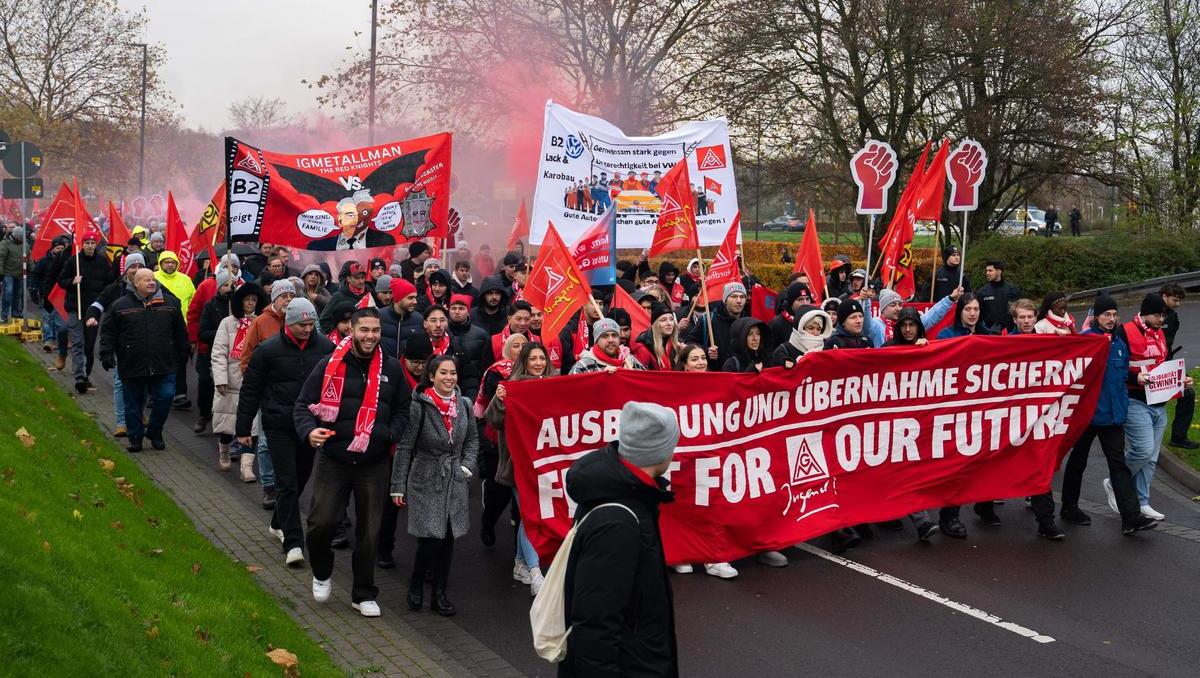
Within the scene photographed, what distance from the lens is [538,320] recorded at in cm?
1043

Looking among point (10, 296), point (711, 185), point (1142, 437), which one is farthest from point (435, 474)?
point (10, 296)

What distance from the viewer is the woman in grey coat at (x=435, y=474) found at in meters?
7.25

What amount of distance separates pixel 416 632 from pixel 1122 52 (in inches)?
1112

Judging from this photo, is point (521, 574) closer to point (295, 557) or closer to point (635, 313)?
point (295, 557)

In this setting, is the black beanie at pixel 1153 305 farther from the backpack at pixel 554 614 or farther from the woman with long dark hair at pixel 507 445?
the backpack at pixel 554 614

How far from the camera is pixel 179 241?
15.7 m

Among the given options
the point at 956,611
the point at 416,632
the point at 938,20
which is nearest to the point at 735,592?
the point at 956,611

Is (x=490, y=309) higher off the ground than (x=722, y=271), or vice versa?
(x=722, y=271)

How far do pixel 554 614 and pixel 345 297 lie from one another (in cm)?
786

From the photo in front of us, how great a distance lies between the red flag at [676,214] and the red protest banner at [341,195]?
3072mm

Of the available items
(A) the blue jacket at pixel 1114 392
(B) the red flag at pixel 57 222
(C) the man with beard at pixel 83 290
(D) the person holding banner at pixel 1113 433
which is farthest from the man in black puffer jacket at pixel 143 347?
(A) the blue jacket at pixel 1114 392

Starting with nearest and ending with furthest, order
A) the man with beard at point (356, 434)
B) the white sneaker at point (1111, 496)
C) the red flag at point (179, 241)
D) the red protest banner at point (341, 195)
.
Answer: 1. the man with beard at point (356, 434)
2. the white sneaker at point (1111, 496)
3. the red protest banner at point (341, 195)
4. the red flag at point (179, 241)

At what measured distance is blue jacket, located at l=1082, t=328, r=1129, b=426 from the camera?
923 cm

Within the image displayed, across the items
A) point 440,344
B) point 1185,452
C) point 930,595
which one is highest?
point 440,344
